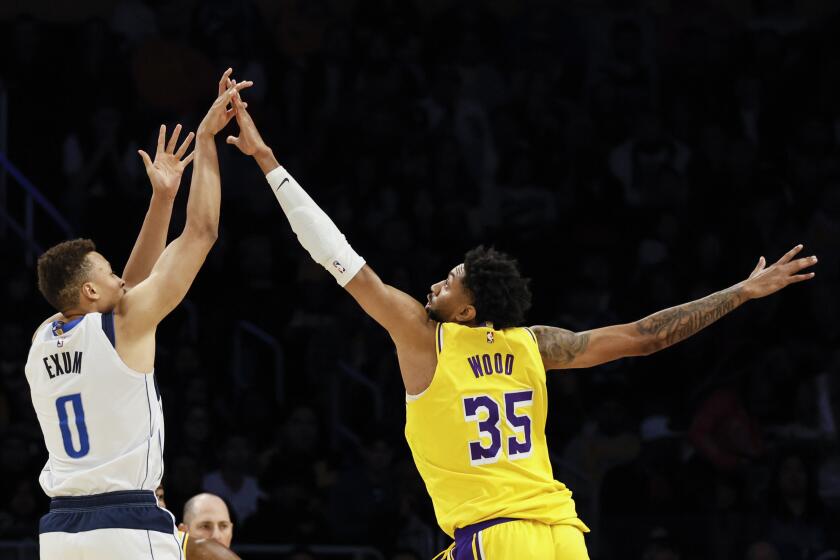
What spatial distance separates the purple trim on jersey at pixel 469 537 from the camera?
502 cm

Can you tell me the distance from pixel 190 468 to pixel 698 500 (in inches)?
142

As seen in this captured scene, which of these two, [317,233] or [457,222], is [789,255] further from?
[457,222]

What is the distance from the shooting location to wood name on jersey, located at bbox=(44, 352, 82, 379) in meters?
4.85

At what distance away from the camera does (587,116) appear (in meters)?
11.8

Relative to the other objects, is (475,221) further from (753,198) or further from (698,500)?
(698,500)

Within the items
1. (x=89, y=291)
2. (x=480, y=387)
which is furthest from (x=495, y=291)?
(x=89, y=291)

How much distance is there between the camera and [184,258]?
16.3ft

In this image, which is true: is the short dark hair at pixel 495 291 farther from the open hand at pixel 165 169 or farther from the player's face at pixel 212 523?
the player's face at pixel 212 523

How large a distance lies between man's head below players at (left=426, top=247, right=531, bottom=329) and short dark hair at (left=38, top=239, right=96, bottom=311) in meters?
1.37

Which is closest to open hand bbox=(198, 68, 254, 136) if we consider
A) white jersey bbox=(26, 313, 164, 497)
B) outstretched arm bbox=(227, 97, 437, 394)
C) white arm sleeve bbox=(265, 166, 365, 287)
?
white arm sleeve bbox=(265, 166, 365, 287)

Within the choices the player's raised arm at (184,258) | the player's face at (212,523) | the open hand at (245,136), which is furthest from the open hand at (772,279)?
the player's face at (212,523)

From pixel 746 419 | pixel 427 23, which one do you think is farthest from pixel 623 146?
pixel 746 419

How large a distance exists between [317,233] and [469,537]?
52.4 inches

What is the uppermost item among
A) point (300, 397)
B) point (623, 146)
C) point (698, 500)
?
point (623, 146)
